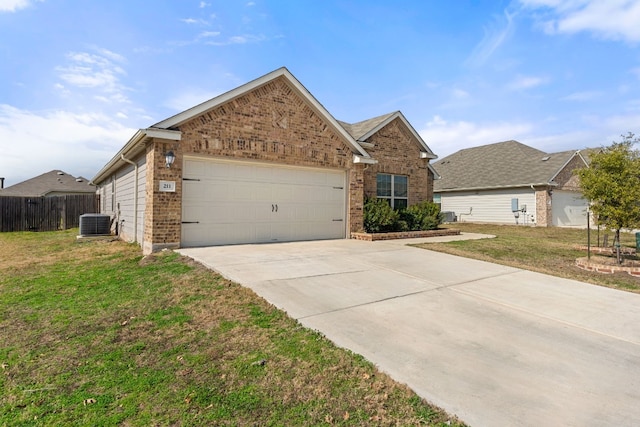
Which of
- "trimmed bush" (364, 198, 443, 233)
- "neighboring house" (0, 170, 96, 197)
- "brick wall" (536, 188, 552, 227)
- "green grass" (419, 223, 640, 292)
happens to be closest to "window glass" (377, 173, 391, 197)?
"trimmed bush" (364, 198, 443, 233)

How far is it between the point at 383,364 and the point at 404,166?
486 inches

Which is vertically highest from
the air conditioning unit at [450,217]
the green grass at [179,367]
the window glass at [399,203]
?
the window glass at [399,203]

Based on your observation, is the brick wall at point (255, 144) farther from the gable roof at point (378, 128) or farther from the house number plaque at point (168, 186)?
the gable roof at point (378, 128)

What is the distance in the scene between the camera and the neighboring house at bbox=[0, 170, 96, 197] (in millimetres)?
28328

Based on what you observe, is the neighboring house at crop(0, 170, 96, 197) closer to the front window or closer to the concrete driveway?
the front window

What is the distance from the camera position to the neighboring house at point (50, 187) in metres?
28.3

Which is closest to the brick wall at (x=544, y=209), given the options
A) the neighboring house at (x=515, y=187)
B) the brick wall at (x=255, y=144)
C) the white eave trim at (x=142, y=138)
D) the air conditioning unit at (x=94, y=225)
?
the neighboring house at (x=515, y=187)

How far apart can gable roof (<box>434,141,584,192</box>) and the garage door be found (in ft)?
51.9

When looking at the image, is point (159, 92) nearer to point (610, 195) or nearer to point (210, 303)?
point (210, 303)

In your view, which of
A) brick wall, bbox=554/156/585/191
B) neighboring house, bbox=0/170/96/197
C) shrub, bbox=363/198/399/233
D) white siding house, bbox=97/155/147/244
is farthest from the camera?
neighboring house, bbox=0/170/96/197

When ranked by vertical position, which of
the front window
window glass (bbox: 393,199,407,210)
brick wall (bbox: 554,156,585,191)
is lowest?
window glass (bbox: 393,199,407,210)

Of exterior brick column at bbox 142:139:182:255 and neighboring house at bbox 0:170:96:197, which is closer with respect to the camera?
exterior brick column at bbox 142:139:182:255

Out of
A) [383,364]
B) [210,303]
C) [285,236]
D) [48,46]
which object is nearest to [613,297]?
[383,364]

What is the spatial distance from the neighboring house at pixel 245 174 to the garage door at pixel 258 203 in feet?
0.09
